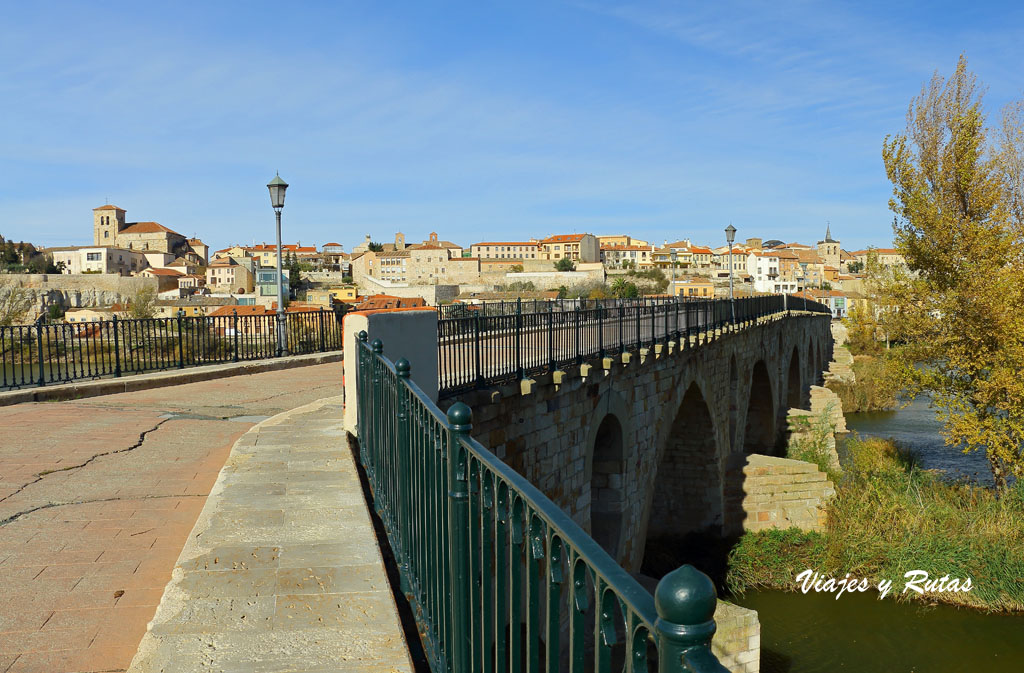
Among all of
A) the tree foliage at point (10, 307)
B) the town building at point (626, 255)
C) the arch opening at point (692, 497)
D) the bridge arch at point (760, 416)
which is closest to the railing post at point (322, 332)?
the tree foliage at point (10, 307)

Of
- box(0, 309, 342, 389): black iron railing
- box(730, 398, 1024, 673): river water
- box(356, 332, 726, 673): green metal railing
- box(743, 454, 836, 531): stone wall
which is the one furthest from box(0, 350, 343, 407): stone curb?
box(743, 454, 836, 531): stone wall

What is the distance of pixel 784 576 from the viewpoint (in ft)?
57.7

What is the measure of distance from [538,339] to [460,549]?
7.12m

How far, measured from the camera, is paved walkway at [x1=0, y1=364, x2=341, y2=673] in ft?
10.2

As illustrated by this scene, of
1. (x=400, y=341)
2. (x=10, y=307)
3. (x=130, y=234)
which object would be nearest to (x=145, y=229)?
(x=130, y=234)

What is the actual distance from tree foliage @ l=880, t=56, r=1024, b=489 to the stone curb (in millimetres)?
15008

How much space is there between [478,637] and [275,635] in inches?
33.3

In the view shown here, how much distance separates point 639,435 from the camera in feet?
44.5

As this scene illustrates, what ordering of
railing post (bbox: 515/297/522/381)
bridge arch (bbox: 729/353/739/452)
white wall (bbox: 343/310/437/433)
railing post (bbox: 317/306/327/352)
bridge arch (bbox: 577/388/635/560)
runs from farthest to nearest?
bridge arch (bbox: 729/353/739/452) → railing post (bbox: 317/306/327/352) → bridge arch (bbox: 577/388/635/560) → railing post (bbox: 515/297/522/381) → white wall (bbox: 343/310/437/433)

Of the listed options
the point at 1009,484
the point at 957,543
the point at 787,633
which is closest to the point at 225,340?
the point at 787,633

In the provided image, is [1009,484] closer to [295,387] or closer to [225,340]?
[295,387]

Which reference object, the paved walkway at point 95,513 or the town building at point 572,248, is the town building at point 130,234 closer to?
the town building at point 572,248

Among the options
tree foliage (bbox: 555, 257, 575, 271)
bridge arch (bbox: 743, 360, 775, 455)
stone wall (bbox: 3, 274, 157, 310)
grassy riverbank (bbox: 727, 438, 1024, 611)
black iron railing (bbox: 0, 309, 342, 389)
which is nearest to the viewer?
black iron railing (bbox: 0, 309, 342, 389)

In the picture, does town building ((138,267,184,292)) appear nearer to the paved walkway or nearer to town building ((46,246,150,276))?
town building ((46,246,150,276))
